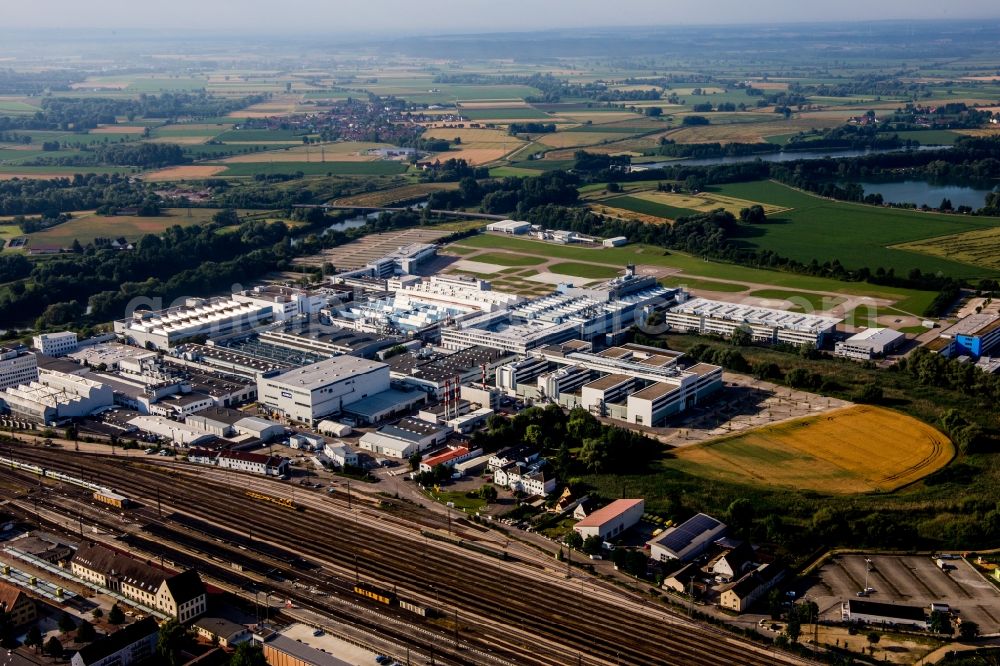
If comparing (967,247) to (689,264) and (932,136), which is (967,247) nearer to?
(689,264)

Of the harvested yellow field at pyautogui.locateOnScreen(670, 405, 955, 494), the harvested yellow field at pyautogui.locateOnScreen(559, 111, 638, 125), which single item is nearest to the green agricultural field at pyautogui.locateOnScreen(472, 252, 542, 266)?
the harvested yellow field at pyautogui.locateOnScreen(670, 405, 955, 494)

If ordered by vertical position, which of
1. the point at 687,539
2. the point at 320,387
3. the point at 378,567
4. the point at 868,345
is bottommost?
the point at 378,567

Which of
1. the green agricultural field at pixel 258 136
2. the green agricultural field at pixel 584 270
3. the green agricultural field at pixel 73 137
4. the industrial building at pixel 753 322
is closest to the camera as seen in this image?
the industrial building at pixel 753 322

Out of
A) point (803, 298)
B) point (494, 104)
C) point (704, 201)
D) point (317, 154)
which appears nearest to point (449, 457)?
point (803, 298)

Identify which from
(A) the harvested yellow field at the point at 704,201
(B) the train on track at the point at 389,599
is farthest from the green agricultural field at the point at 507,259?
(B) the train on track at the point at 389,599

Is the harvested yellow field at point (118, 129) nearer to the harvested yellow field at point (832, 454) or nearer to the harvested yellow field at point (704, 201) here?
the harvested yellow field at point (704, 201)

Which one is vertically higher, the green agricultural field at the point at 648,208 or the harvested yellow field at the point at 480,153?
the harvested yellow field at the point at 480,153

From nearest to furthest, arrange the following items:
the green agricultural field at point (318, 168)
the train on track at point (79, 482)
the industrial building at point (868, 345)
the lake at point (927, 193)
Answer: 1. the train on track at point (79, 482)
2. the industrial building at point (868, 345)
3. the lake at point (927, 193)
4. the green agricultural field at point (318, 168)

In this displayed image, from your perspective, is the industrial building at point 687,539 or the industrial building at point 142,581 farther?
the industrial building at point 687,539
